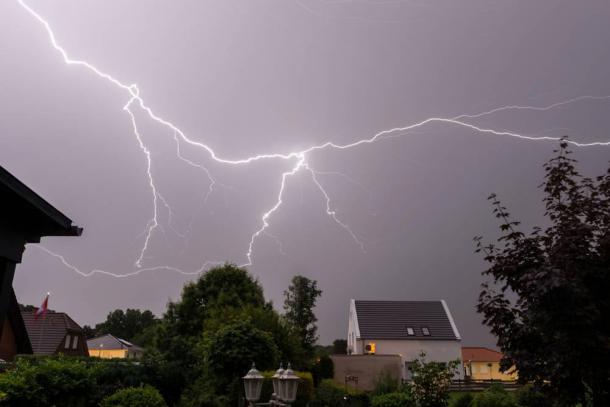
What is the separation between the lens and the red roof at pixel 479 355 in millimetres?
46281

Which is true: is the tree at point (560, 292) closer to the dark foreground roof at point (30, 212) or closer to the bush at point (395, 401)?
the dark foreground roof at point (30, 212)

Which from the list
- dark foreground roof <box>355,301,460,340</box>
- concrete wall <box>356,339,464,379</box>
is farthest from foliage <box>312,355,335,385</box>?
dark foreground roof <box>355,301,460,340</box>

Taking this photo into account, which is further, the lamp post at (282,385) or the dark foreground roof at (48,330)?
the dark foreground roof at (48,330)

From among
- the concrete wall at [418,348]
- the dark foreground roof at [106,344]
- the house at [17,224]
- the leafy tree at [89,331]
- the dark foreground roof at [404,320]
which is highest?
the leafy tree at [89,331]

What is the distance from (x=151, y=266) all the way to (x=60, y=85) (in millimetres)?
12614

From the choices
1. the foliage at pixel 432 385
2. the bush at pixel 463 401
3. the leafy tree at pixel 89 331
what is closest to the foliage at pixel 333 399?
the bush at pixel 463 401

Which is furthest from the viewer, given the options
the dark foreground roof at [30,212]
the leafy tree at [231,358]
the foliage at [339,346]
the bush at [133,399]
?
the foliage at [339,346]

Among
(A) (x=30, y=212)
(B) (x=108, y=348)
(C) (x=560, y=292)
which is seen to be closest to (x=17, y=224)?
(A) (x=30, y=212)

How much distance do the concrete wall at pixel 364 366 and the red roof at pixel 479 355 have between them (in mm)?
21224

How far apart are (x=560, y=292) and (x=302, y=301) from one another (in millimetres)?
33977

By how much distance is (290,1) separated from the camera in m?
28.7

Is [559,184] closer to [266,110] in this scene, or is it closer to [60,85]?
[266,110]

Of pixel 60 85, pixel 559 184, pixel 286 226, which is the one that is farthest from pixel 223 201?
pixel 559 184

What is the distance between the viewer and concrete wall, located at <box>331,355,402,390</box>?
2731cm
